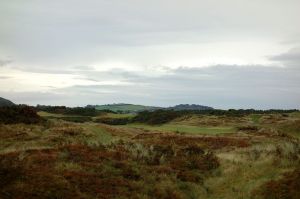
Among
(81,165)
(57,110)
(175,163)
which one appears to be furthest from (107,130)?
(57,110)

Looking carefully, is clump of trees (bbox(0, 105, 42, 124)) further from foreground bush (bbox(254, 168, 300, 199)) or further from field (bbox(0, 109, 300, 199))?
foreground bush (bbox(254, 168, 300, 199))

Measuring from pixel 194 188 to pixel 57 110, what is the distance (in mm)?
101705

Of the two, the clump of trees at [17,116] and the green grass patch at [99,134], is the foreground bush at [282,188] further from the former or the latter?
the clump of trees at [17,116]

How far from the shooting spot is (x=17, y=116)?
42.3 m

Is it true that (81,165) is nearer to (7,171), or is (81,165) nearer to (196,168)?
(7,171)

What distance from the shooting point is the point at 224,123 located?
7000 centimetres

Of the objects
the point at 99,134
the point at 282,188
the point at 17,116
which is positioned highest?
the point at 17,116

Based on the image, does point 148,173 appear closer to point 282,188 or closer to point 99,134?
point 282,188

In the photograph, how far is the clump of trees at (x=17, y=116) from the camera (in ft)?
135

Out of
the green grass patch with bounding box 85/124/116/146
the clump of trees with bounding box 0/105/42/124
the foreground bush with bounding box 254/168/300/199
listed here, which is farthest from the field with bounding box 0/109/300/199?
the clump of trees with bounding box 0/105/42/124

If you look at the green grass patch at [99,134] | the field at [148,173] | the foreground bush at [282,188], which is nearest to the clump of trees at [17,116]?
the green grass patch at [99,134]

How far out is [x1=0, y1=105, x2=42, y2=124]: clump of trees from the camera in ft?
135

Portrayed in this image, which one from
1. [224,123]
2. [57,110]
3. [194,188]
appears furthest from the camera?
[57,110]

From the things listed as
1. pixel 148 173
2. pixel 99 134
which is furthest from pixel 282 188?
pixel 99 134
